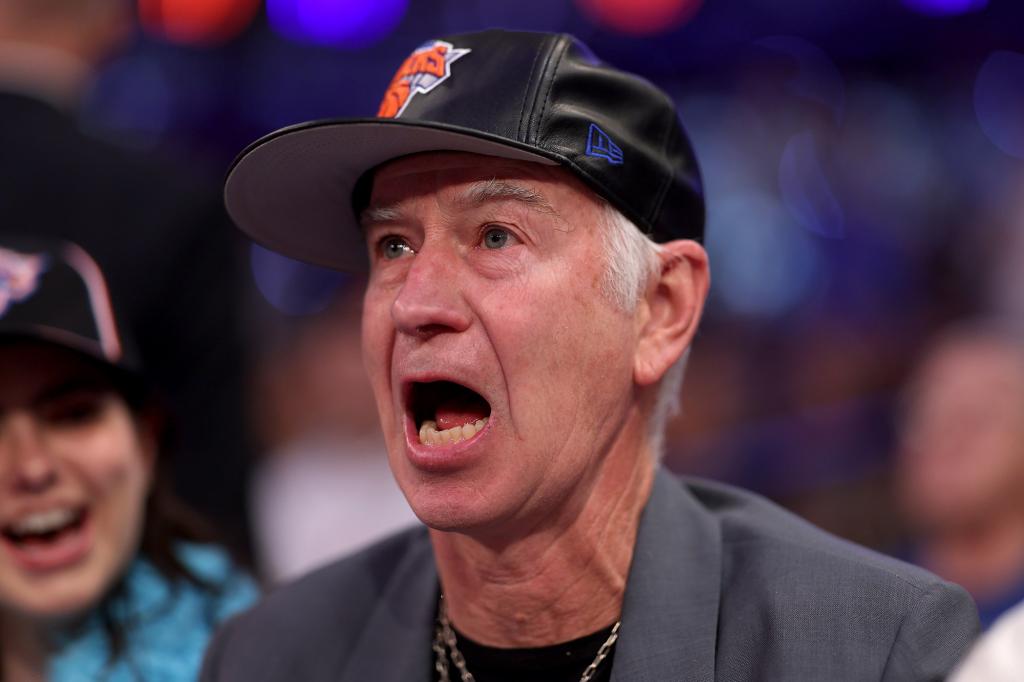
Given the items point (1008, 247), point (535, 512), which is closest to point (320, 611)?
point (535, 512)

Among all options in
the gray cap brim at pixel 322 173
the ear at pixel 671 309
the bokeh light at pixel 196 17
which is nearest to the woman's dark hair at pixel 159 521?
the gray cap brim at pixel 322 173

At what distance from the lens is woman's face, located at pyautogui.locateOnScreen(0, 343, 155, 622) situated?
249cm

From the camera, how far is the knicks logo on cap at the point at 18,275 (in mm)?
2512

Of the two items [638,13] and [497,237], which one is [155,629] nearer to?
[497,237]

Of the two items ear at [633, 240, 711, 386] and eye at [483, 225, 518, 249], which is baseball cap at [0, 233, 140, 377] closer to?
eye at [483, 225, 518, 249]

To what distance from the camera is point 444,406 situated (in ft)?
6.73

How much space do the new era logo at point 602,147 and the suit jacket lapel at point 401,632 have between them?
2.62ft


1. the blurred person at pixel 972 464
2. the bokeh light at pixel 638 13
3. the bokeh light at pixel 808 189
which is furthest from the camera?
the bokeh light at pixel 808 189

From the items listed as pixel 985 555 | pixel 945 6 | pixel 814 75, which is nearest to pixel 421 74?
pixel 985 555

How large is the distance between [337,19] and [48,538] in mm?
7246

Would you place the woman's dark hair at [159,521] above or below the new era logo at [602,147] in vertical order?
below

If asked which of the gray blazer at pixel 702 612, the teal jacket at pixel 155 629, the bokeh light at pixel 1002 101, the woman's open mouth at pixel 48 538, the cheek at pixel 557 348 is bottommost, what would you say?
the bokeh light at pixel 1002 101

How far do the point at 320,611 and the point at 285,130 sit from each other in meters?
0.84

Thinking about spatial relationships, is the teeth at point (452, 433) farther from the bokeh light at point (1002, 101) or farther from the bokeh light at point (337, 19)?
the bokeh light at point (337, 19)
